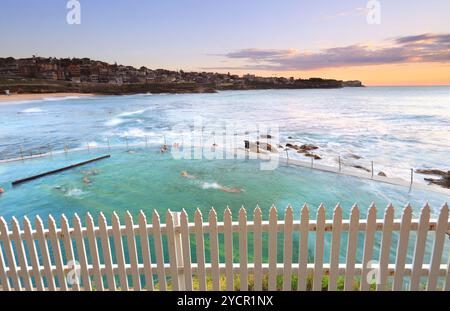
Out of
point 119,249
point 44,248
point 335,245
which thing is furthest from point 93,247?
point 335,245

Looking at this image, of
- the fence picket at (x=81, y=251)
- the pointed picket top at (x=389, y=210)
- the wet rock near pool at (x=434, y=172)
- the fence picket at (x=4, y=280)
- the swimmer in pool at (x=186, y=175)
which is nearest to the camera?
the pointed picket top at (x=389, y=210)

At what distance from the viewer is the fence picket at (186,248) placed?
3158 mm

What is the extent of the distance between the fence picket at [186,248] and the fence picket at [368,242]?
6.03 feet

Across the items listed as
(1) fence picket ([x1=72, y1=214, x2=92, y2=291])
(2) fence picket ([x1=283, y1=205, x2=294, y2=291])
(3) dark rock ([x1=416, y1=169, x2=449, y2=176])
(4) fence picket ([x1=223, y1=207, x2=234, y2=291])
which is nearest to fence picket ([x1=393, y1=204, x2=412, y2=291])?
(2) fence picket ([x1=283, y1=205, x2=294, y2=291])

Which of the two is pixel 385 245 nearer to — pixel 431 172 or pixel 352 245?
pixel 352 245

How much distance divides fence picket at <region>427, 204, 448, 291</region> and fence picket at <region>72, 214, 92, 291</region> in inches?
146

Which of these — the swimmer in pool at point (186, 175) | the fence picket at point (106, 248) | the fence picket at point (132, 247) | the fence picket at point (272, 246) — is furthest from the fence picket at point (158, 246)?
the swimmer in pool at point (186, 175)

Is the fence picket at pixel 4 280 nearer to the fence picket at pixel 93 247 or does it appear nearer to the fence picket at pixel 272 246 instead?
the fence picket at pixel 93 247

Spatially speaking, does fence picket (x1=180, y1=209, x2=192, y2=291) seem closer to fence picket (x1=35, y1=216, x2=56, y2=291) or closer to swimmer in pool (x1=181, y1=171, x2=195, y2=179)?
fence picket (x1=35, y1=216, x2=56, y2=291)

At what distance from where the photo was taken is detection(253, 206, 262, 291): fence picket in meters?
3.06

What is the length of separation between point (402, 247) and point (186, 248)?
7.46 ft

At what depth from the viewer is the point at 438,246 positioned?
314 cm
